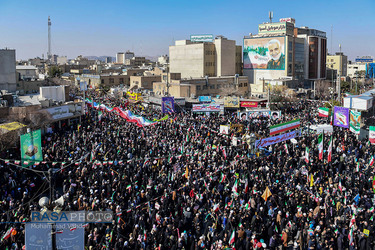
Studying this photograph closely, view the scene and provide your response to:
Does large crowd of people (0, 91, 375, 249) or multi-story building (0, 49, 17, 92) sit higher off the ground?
multi-story building (0, 49, 17, 92)

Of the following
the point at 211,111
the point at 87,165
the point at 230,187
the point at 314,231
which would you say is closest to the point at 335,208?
the point at 314,231

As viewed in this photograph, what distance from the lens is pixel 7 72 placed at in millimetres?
37000

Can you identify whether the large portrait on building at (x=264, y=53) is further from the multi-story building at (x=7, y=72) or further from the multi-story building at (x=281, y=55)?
the multi-story building at (x=7, y=72)

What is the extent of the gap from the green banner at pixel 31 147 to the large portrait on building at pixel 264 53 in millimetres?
60580

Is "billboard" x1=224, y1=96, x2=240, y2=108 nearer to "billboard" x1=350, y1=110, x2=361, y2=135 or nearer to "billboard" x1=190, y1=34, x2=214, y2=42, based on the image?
"billboard" x1=350, y1=110, x2=361, y2=135

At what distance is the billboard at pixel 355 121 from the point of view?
2059 cm

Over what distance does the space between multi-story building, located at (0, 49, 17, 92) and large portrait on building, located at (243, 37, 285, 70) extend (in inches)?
1869

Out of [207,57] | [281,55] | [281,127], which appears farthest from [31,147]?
[281,55]

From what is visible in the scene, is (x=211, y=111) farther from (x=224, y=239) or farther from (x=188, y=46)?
(x=188, y=46)

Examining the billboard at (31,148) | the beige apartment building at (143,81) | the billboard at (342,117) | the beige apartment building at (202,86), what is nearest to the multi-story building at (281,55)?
the beige apartment building at (202,86)

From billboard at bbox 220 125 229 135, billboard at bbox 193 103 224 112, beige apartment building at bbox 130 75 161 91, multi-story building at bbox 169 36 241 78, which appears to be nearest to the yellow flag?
billboard at bbox 220 125 229 135

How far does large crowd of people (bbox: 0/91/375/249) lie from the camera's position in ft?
35.4

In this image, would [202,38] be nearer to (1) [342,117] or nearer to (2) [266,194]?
(1) [342,117]

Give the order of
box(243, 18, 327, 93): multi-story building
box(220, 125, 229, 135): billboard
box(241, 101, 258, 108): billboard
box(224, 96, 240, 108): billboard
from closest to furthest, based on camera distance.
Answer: box(220, 125, 229, 135): billboard
box(224, 96, 240, 108): billboard
box(241, 101, 258, 108): billboard
box(243, 18, 327, 93): multi-story building
